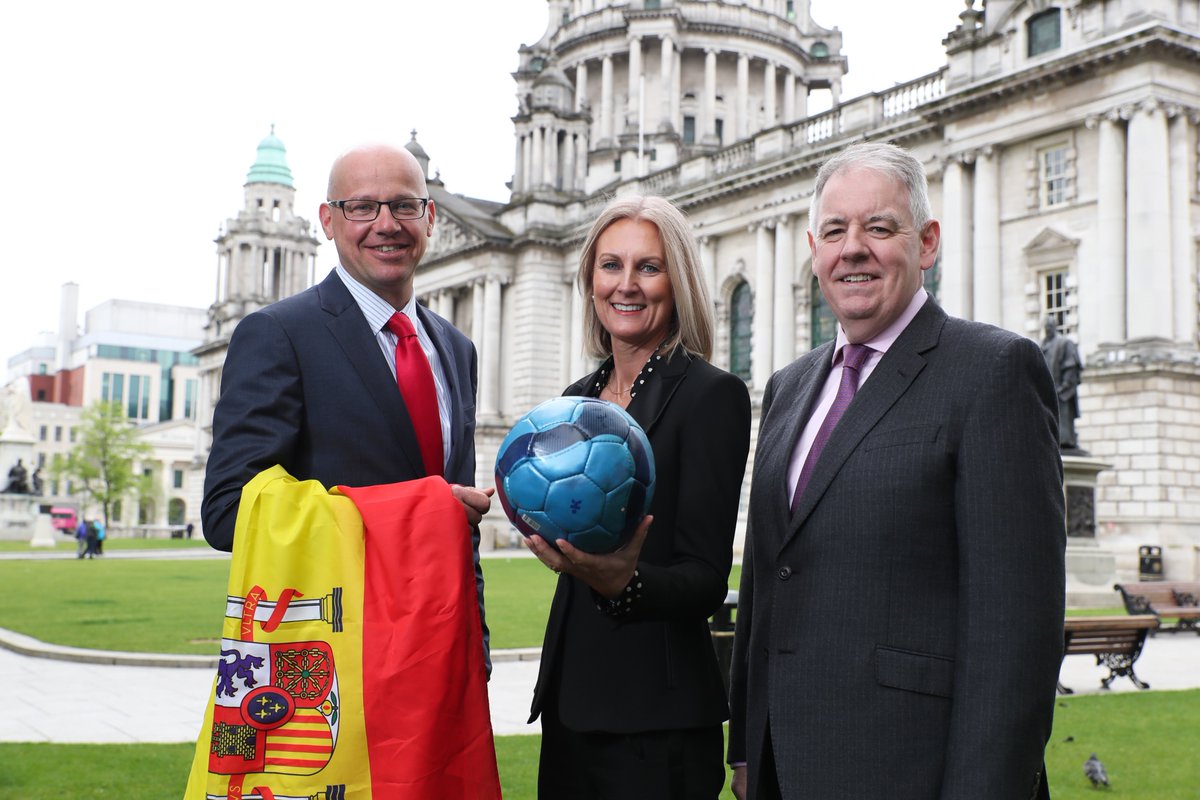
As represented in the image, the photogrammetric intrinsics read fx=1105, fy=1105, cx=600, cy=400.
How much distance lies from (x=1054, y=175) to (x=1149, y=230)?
400 centimetres

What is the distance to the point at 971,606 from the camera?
3.09 m

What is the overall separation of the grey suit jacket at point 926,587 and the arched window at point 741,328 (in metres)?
41.2

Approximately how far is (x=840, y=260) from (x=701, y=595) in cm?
115

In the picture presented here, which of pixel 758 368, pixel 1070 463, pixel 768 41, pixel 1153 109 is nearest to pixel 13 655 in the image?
pixel 1070 463

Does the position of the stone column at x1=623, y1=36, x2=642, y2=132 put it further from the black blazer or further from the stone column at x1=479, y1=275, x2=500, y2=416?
the black blazer

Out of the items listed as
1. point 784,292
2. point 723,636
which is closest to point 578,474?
point 723,636

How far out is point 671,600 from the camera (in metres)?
Answer: 3.43

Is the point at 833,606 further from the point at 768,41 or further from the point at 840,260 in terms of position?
the point at 768,41

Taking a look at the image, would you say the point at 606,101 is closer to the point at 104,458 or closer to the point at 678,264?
the point at 104,458

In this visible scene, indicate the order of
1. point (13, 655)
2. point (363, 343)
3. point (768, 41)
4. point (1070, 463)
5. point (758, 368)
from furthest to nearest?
point (768, 41), point (758, 368), point (1070, 463), point (13, 655), point (363, 343)

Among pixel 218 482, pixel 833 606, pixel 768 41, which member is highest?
pixel 768 41

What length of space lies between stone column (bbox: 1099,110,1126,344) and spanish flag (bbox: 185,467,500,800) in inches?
1136

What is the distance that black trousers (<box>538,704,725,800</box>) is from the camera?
3496mm

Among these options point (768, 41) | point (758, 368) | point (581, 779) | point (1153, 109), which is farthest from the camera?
point (768, 41)
